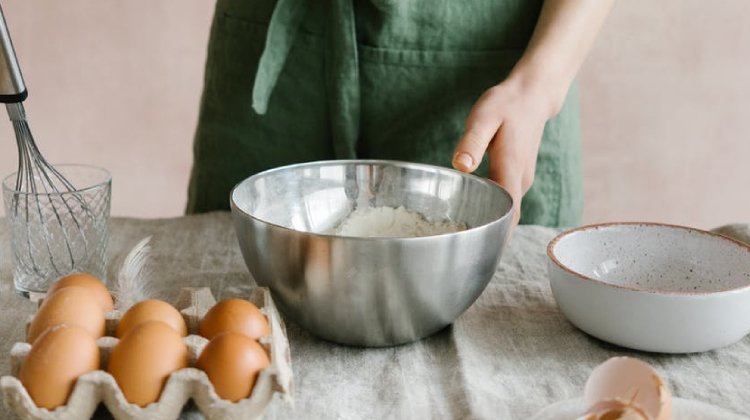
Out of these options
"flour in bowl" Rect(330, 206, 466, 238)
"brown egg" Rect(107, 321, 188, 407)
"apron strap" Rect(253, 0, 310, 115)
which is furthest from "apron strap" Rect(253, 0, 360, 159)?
"brown egg" Rect(107, 321, 188, 407)

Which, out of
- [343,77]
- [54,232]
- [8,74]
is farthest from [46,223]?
[343,77]

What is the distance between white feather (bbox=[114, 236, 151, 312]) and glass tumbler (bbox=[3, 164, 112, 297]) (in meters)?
0.05

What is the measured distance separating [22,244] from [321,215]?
0.87 feet

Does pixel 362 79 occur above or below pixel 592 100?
above

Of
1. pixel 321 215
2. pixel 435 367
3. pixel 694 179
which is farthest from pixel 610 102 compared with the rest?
pixel 435 367

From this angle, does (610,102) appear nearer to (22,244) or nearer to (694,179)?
(694,179)

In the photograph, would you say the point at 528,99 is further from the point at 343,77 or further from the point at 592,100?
the point at 592,100

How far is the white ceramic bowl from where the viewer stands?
2.14ft

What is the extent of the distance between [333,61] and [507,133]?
0.24 metres

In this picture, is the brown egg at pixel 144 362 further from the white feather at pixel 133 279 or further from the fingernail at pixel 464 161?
the fingernail at pixel 464 161

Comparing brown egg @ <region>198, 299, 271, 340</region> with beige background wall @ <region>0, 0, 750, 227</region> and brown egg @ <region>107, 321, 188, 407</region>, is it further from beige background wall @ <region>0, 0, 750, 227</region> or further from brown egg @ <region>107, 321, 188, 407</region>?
beige background wall @ <region>0, 0, 750, 227</region>

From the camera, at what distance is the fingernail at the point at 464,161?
0.76 m

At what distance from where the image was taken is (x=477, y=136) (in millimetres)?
782

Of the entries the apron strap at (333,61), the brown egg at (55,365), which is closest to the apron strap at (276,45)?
the apron strap at (333,61)
